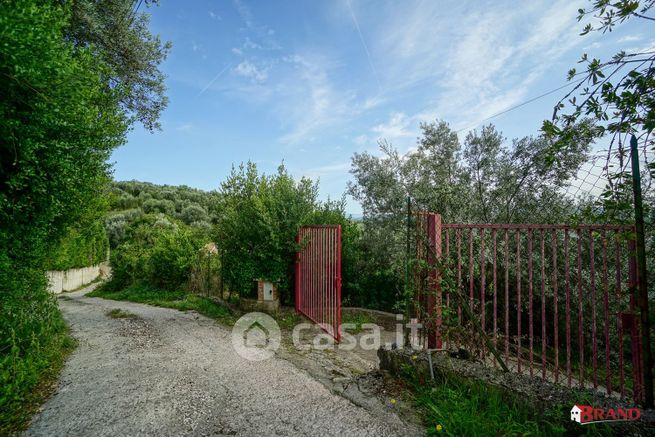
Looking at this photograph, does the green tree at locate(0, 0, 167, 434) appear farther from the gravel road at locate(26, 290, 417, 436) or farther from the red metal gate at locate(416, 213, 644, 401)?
the red metal gate at locate(416, 213, 644, 401)

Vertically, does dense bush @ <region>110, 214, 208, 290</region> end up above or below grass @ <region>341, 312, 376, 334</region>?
above

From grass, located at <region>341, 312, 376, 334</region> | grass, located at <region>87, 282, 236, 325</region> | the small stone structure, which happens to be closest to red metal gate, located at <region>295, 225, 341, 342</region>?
the small stone structure

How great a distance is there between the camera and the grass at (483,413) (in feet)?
7.39

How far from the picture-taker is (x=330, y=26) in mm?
6750

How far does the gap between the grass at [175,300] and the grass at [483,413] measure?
4.83 metres

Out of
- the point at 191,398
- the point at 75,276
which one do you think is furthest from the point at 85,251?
the point at 191,398

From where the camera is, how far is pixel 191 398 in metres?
3.11

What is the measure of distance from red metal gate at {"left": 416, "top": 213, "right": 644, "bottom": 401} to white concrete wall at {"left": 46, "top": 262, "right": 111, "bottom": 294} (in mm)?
18443

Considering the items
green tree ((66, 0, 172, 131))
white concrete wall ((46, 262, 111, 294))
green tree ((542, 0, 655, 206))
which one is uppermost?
green tree ((66, 0, 172, 131))

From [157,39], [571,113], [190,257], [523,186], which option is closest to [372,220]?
[523,186]

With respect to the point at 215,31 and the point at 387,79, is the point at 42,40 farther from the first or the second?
the point at 387,79

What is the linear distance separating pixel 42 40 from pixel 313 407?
4227mm

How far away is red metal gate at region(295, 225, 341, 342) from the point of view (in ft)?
17.0

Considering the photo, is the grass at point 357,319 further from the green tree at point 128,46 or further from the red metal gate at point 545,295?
the green tree at point 128,46
